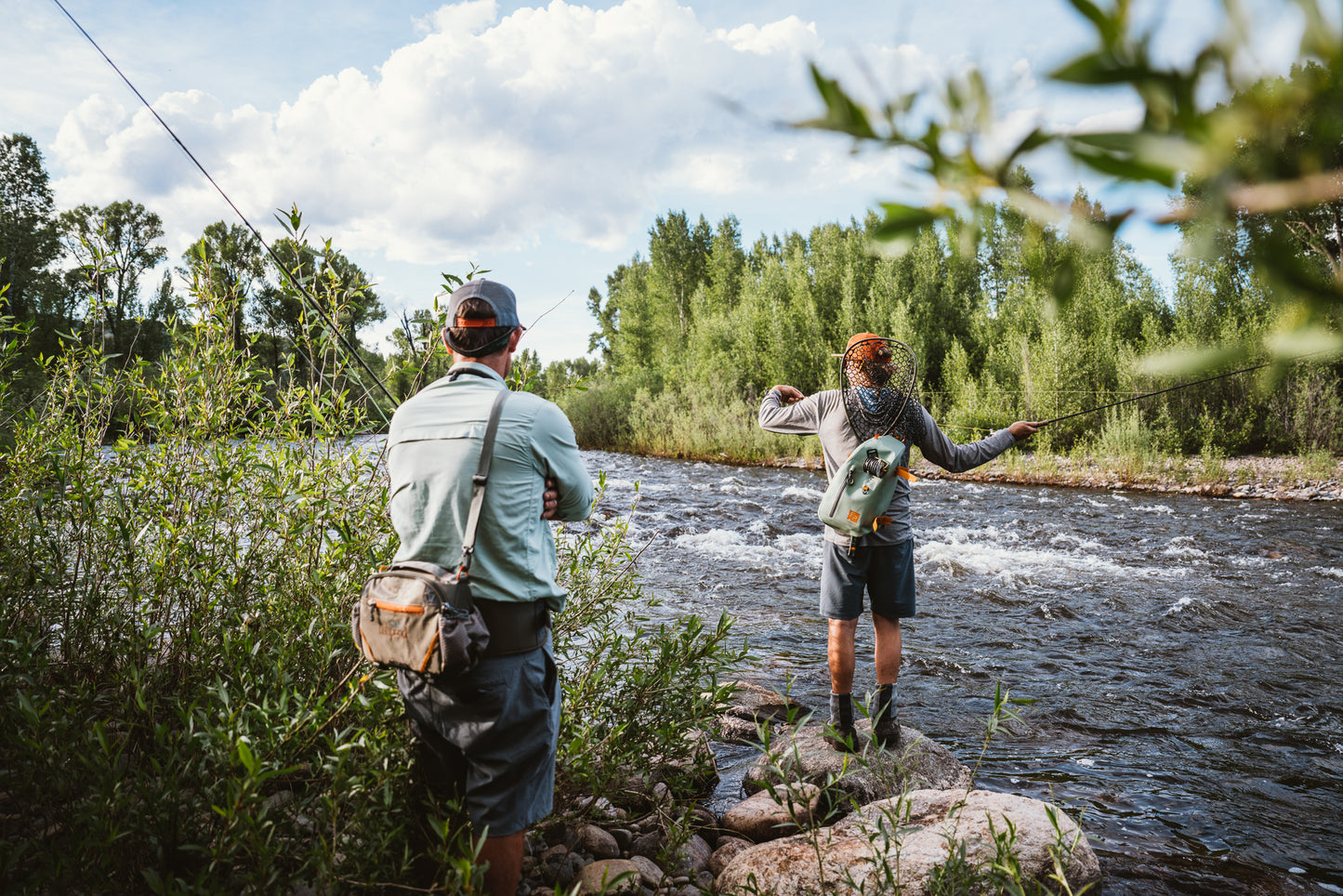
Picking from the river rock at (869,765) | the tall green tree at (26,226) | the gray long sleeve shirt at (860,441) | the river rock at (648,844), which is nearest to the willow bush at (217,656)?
the river rock at (648,844)

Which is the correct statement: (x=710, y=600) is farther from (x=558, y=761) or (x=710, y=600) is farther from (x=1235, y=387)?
(x=1235, y=387)

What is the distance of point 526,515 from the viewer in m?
2.42

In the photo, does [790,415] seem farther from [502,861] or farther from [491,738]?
[502,861]

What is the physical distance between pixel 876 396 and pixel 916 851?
2.33m

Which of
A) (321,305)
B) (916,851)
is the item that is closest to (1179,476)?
(916,851)

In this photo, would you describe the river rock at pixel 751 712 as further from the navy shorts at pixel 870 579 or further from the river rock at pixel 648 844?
the river rock at pixel 648 844

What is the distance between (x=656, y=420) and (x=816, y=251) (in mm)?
10695

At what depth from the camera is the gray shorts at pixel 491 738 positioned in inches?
91.7

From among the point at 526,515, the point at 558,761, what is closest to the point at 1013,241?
the point at 526,515

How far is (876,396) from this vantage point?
4.31 meters

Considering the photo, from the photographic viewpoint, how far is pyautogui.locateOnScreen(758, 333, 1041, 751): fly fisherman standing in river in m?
4.15

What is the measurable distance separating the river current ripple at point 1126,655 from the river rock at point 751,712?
6.1 inches

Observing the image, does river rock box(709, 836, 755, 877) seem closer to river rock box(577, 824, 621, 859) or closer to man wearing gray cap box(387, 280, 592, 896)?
river rock box(577, 824, 621, 859)

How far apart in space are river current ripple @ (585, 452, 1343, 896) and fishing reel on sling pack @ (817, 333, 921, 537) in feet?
5.80
